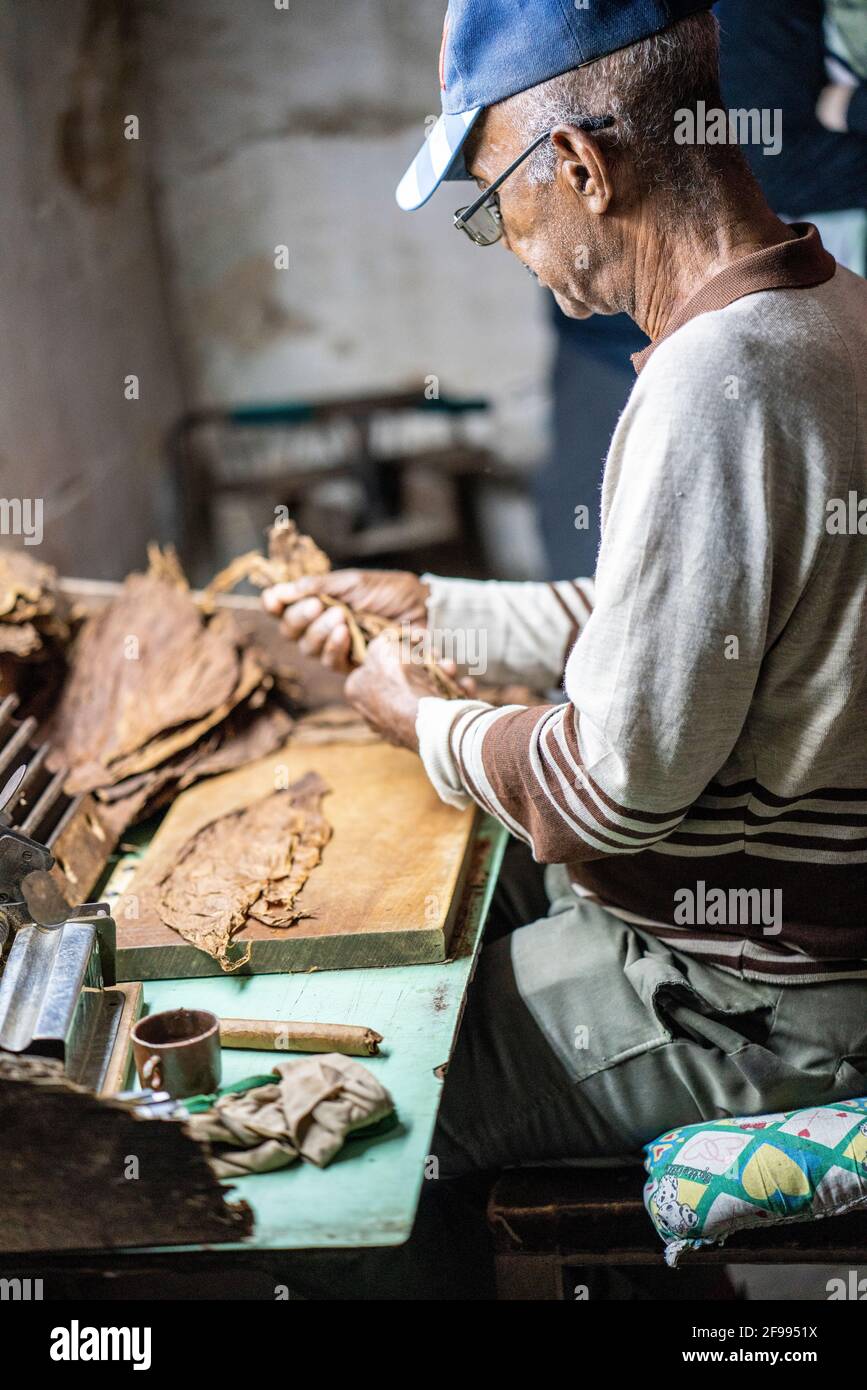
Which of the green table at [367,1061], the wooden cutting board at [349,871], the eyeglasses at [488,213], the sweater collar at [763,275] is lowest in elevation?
the green table at [367,1061]

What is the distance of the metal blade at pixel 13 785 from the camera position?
1812 mm

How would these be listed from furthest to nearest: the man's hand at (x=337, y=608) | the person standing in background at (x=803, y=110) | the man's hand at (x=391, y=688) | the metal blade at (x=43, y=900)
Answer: the person standing in background at (x=803, y=110) < the man's hand at (x=337, y=608) < the man's hand at (x=391, y=688) < the metal blade at (x=43, y=900)

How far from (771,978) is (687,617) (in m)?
0.57

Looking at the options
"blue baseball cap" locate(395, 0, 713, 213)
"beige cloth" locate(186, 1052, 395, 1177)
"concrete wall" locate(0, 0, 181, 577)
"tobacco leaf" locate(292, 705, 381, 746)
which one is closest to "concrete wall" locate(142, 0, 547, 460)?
"concrete wall" locate(0, 0, 181, 577)

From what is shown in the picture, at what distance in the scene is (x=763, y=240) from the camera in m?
1.49

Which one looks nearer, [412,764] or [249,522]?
[412,764]

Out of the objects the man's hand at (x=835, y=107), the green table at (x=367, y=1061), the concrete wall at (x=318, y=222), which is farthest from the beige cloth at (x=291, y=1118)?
the concrete wall at (x=318, y=222)

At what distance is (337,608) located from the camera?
2.23 metres

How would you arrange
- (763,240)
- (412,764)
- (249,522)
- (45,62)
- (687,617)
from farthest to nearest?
(249,522), (45,62), (412,764), (763,240), (687,617)

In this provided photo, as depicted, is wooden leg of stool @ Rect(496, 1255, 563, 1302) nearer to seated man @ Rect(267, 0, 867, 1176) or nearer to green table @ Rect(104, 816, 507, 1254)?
seated man @ Rect(267, 0, 867, 1176)

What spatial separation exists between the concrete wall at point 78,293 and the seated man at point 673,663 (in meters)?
1.72

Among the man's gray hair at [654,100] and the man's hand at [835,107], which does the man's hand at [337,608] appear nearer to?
the man's gray hair at [654,100]

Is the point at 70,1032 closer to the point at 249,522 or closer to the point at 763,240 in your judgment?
the point at 763,240
